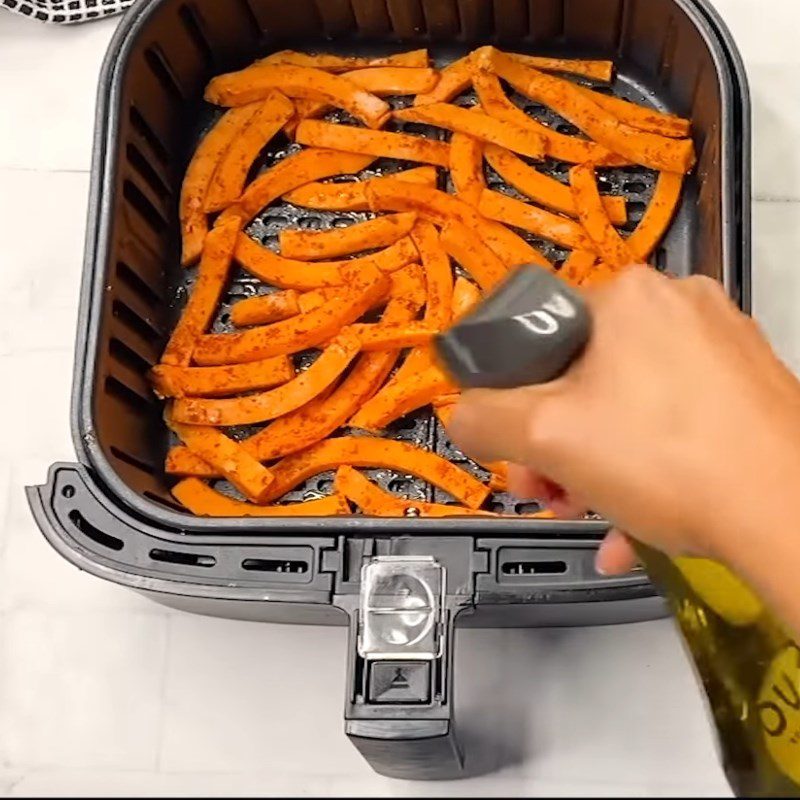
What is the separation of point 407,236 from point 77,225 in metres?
0.29

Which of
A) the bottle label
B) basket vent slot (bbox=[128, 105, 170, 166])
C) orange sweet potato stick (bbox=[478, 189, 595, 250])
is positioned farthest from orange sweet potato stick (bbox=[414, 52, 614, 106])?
the bottle label

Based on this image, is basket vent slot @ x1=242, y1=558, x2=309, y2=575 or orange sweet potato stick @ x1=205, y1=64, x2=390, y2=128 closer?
basket vent slot @ x1=242, y1=558, x2=309, y2=575

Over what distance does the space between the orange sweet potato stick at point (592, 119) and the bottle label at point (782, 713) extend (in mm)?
433

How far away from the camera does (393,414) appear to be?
32.2 inches

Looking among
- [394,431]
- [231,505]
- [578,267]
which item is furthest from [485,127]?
[231,505]

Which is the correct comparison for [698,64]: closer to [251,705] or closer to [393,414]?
[393,414]

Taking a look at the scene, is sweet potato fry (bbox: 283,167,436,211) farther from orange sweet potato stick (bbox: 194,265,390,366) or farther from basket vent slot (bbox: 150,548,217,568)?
basket vent slot (bbox: 150,548,217,568)

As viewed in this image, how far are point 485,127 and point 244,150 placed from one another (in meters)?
0.19

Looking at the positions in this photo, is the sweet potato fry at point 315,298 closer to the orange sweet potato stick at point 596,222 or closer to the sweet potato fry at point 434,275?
the sweet potato fry at point 434,275

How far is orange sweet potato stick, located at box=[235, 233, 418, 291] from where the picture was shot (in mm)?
853

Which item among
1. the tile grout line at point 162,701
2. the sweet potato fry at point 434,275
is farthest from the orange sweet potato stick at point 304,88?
the tile grout line at point 162,701

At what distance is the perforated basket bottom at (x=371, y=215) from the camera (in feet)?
2.71

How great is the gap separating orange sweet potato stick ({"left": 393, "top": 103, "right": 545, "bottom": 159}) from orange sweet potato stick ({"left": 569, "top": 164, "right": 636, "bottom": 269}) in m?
0.04

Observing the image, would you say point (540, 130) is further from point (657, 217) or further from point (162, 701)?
point (162, 701)
